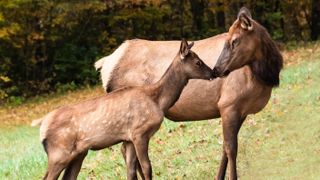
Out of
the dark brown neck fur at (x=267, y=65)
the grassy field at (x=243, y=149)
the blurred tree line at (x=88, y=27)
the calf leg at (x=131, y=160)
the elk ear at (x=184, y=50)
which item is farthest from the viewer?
the blurred tree line at (x=88, y=27)

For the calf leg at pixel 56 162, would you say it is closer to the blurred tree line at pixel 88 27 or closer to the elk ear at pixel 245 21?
the elk ear at pixel 245 21

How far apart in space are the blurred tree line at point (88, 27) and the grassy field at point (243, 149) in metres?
12.0

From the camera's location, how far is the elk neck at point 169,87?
28.3 feet

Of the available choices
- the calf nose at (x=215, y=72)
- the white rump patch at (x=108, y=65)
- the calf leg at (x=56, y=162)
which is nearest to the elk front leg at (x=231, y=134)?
the calf nose at (x=215, y=72)

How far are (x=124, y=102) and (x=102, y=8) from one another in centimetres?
2293

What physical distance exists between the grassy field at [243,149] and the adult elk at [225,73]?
1113 mm

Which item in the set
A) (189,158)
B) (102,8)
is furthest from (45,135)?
(102,8)

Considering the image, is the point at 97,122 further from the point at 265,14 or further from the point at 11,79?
the point at 265,14

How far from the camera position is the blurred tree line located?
30312mm

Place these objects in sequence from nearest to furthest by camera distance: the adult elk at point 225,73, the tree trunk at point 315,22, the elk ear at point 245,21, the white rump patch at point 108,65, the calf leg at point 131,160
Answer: the calf leg at point 131,160 → the elk ear at point 245,21 → the adult elk at point 225,73 → the white rump patch at point 108,65 → the tree trunk at point 315,22

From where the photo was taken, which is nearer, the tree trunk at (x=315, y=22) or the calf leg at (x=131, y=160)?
the calf leg at (x=131, y=160)

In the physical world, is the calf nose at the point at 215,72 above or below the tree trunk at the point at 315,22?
above

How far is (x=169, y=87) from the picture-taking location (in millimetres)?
8680

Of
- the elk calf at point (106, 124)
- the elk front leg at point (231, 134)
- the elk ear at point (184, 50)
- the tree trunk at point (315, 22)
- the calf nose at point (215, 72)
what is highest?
the elk ear at point (184, 50)
